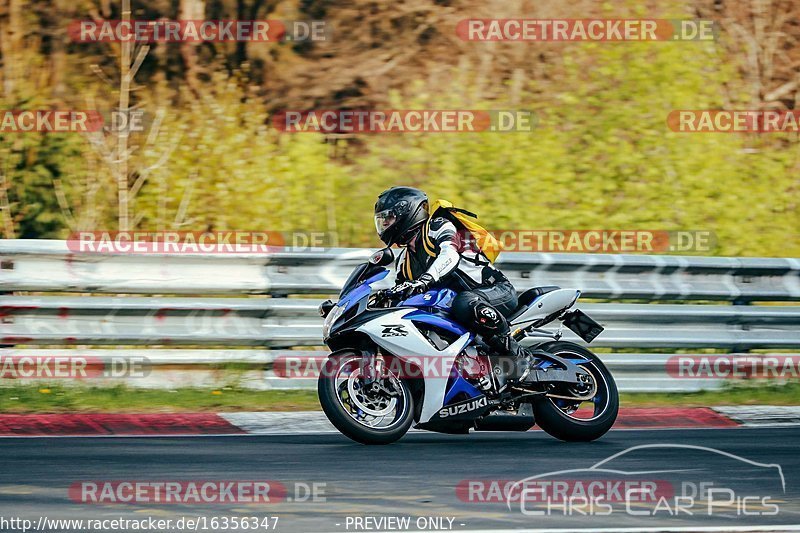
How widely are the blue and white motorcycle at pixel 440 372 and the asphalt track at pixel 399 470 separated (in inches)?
6.4

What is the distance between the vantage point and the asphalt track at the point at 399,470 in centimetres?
556

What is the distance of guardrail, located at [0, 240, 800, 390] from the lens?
368 inches

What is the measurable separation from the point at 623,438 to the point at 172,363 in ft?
11.2

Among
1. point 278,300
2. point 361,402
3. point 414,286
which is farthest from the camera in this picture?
point 278,300

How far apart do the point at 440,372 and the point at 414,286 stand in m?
0.55

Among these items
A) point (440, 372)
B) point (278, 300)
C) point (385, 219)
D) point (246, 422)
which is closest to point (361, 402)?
point (440, 372)

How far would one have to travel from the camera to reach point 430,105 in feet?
45.6

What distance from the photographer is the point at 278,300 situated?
31.4ft

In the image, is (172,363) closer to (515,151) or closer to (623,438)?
(623,438)

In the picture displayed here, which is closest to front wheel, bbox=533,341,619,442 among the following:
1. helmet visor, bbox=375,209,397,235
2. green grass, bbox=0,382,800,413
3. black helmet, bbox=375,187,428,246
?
black helmet, bbox=375,187,428,246

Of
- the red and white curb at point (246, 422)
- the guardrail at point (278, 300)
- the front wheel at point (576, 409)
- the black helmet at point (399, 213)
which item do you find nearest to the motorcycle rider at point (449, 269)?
the black helmet at point (399, 213)

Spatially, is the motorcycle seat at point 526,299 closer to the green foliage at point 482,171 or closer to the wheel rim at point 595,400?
the wheel rim at point 595,400

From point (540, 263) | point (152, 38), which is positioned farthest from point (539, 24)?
point (540, 263)

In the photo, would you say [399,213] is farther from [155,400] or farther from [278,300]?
[155,400]
